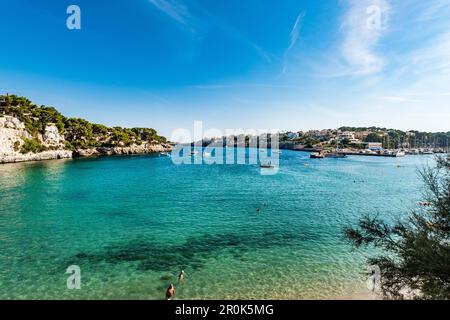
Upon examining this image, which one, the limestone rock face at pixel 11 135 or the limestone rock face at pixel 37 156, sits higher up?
the limestone rock face at pixel 11 135

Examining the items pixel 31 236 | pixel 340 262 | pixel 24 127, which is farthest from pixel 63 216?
pixel 24 127

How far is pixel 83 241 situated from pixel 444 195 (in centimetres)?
2394

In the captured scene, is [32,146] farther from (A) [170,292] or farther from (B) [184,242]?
(A) [170,292]

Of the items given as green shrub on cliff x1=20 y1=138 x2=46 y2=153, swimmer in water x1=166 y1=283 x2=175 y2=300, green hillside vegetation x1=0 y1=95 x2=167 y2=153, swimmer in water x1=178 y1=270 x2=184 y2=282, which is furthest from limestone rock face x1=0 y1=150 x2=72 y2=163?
swimmer in water x1=166 y1=283 x2=175 y2=300

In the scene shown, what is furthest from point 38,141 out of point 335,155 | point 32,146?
point 335,155

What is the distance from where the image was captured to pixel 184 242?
69.5ft

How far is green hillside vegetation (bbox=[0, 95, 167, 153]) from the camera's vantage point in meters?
89.4

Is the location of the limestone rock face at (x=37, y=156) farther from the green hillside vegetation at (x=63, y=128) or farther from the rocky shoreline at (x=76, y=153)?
the green hillside vegetation at (x=63, y=128)

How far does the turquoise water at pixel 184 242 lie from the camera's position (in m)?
14.8

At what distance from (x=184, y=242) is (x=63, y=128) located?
359 ft

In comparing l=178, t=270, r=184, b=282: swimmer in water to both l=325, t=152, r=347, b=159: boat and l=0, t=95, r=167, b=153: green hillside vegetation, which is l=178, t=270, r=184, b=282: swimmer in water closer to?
l=0, t=95, r=167, b=153: green hillside vegetation

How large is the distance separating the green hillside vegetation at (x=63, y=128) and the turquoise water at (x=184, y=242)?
204ft

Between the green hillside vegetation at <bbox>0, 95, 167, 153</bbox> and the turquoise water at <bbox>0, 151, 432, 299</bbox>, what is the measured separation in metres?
62.3

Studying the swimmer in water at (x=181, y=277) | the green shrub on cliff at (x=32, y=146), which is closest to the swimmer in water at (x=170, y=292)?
the swimmer in water at (x=181, y=277)
